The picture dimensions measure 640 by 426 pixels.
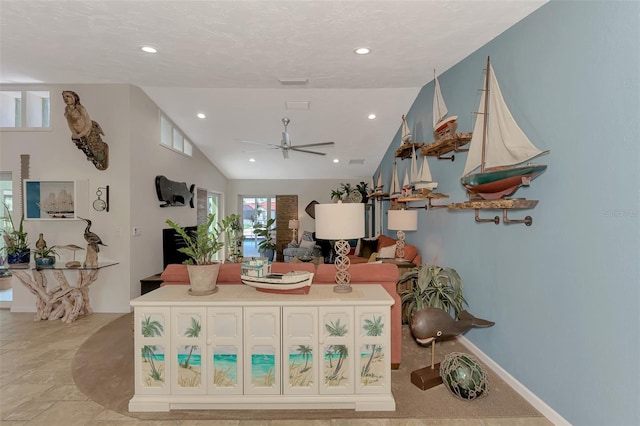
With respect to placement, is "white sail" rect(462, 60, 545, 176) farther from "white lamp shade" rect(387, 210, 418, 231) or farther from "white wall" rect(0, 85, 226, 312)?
"white wall" rect(0, 85, 226, 312)

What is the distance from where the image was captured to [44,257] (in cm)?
409

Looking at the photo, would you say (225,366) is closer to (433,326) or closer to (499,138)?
(433,326)

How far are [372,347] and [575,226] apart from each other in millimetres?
1497

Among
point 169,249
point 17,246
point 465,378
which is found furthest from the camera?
point 169,249

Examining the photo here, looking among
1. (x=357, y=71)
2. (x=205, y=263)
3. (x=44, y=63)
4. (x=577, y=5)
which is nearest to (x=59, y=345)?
(x=205, y=263)

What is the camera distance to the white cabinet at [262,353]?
221 centimetres

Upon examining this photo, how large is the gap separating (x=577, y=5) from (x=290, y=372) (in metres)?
2.97

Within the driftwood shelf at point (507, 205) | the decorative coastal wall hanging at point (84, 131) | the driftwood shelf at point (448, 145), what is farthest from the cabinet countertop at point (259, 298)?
the decorative coastal wall hanging at point (84, 131)

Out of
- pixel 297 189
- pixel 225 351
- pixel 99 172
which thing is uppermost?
pixel 297 189

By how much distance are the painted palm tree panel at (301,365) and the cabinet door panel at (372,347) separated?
33 centimetres

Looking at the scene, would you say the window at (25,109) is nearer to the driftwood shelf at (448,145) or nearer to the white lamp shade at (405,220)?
the white lamp shade at (405,220)

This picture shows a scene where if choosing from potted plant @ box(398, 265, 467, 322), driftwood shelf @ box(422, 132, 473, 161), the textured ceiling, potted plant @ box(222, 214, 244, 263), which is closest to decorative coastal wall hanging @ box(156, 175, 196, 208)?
potted plant @ box(222, 214, 244, 263)

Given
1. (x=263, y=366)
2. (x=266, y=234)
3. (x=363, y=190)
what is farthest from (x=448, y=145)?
(x=266, y=234)

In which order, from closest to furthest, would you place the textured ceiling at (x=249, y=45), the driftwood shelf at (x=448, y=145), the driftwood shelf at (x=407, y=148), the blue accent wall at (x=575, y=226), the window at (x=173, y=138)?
the blue accent wall at (x=575, y=226)
the textured ceiling at (x=249, y=45)
the driftwood shelf at (x=448, y=145)
the driftwood shelf at (x=407, y=148)
the window at (x=173, y=138)
